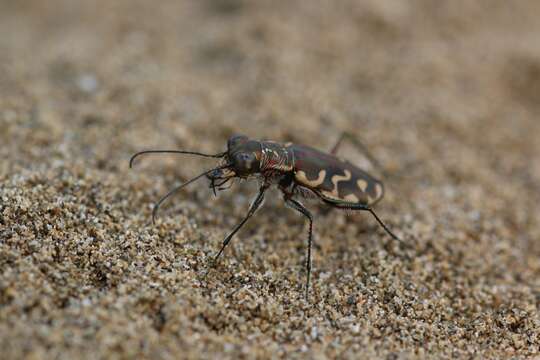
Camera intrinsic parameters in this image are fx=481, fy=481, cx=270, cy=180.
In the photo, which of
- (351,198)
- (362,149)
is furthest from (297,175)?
(362,149)

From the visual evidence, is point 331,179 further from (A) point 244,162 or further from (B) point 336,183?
(A) point 244,162

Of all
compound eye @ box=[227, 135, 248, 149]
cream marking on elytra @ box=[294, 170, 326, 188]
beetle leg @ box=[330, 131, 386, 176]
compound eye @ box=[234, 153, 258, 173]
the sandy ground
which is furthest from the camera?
beetle leg @ box=[330, 131, 386, 176]

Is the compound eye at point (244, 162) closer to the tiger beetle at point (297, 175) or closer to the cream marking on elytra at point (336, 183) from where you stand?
the tiger beetle at point (297, 175)

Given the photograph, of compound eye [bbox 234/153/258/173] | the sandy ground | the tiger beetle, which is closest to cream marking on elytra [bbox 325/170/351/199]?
the tiger beetle

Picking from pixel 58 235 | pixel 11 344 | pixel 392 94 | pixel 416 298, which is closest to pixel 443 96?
pixel 392 94

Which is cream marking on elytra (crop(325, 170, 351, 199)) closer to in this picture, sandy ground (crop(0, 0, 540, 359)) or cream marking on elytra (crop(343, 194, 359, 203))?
cream marking on elytra (crop(343, 194, 359, 203))

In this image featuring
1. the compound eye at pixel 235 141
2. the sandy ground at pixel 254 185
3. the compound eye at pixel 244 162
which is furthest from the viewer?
the compound eye at pixel 235 141

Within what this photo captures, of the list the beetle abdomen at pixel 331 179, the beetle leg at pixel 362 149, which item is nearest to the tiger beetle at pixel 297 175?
the beetle abdomen at pixel 331 179
